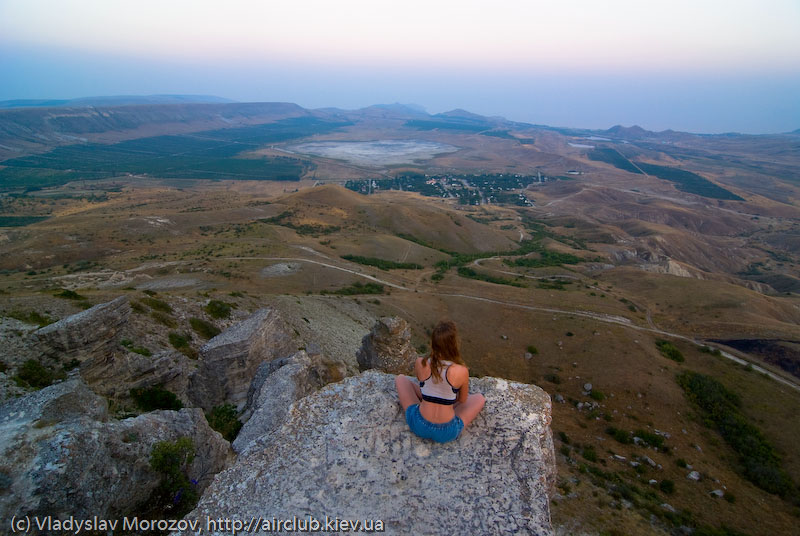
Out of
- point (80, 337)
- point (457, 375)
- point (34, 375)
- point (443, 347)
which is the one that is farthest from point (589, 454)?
point (34, 375)

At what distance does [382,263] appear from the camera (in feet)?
211

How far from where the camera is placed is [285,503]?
283 inches

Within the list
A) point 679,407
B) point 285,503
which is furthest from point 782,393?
point 285,503

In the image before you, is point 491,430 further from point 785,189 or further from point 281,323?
point 785,189

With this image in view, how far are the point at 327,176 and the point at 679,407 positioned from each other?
177 meters

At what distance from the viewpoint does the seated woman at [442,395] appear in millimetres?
7577

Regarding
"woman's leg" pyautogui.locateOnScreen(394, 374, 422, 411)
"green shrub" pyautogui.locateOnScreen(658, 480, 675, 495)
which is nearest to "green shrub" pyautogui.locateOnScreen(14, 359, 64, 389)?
"woman's leg" pyautogui.locateOnScreen(394, 374, 422, 411)

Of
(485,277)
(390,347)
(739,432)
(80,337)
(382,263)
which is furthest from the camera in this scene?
(382,263)

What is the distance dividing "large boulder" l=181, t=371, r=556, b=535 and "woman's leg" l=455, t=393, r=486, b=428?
0.43 meters

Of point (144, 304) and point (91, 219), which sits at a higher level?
point (144, 304)

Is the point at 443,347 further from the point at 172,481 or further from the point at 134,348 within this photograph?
the point at 134,348

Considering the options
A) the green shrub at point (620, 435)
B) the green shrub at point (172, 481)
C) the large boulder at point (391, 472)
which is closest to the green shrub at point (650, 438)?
the green shrub at point (620, 435)

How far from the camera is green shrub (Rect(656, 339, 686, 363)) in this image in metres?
34.8

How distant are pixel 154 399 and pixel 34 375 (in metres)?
3.84
